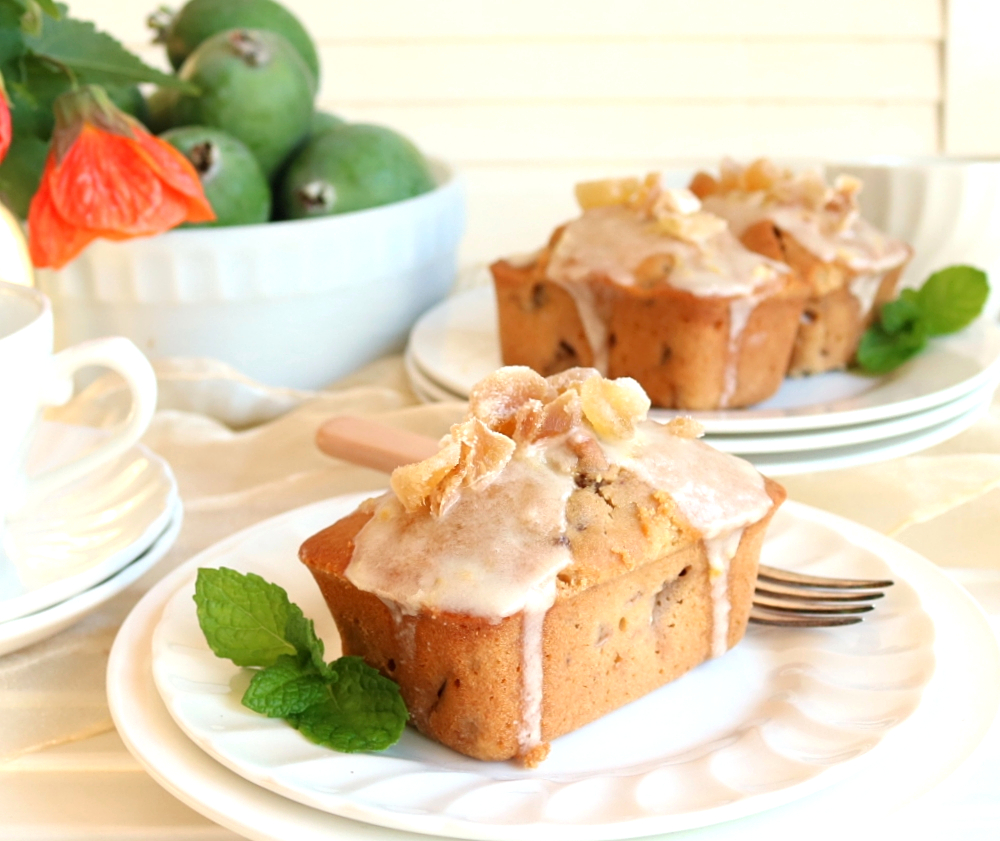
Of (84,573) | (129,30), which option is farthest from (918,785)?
(129,30)

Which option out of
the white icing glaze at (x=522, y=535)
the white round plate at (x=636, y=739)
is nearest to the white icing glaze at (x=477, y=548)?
the white icing glaze at (x=522, y=535)

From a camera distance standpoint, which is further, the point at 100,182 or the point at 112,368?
the point at 100,182

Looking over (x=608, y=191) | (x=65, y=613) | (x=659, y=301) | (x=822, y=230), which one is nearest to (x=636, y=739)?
(x=65, y=613)

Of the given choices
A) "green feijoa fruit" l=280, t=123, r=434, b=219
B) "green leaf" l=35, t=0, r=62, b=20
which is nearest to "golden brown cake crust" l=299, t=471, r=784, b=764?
"green leaf" l=35, t=0, r=62, b=20

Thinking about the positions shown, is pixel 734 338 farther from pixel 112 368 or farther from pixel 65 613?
pixel 65 613

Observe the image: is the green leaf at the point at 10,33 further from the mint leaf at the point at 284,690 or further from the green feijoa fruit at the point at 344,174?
the mint leaf at the point at 284,690

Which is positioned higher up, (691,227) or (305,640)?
(691,227)
